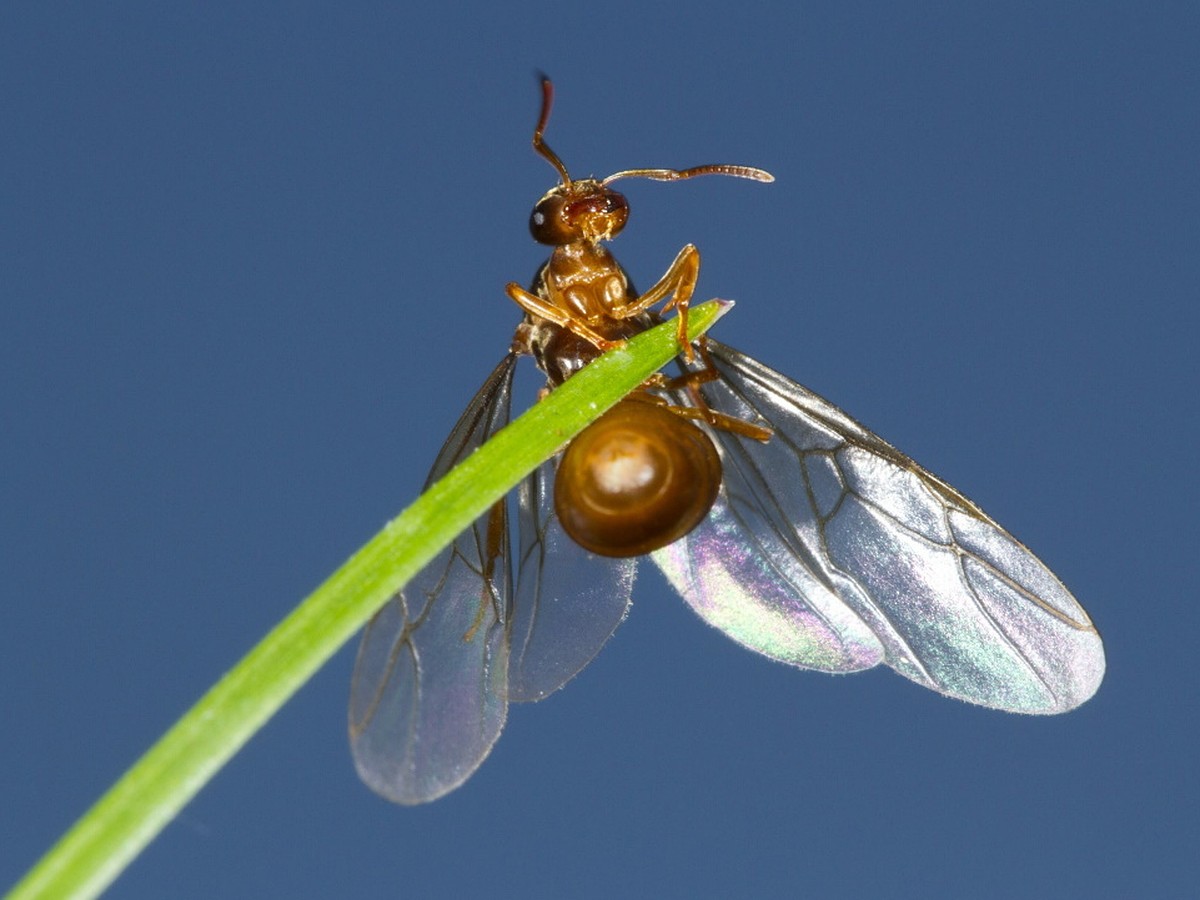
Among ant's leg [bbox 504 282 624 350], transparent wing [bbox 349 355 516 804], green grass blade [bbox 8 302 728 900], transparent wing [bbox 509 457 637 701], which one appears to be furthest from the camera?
transparent wing [bbox 509 457 637 701]

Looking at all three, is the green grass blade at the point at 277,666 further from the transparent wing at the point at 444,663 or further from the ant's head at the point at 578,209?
the ant's head at the point at 578,209

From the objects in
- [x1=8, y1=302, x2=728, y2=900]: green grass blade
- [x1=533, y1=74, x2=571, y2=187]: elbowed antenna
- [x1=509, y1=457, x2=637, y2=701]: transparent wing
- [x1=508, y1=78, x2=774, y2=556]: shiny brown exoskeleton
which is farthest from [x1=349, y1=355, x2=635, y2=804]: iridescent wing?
[x1=8, y1=302, x2=728, y2=900]: green grass blade

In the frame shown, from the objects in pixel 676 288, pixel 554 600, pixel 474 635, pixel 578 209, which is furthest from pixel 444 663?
pixel 578 209

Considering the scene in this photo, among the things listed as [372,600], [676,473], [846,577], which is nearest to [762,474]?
[846,577]

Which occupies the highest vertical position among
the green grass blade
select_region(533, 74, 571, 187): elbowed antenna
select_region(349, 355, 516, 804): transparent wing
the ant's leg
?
select_region(533, 74, 571, 187): elbowed antenna

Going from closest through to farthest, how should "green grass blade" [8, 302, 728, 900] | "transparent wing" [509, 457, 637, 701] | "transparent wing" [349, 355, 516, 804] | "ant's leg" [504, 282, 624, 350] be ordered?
"green grass blade" [8, 302, 728, 900] → "transparent wing" [349, 355, 516, 804] → "ant's leg" [504, 282, 624, 350] → "transparent wing" [509, 457, 637, 701]

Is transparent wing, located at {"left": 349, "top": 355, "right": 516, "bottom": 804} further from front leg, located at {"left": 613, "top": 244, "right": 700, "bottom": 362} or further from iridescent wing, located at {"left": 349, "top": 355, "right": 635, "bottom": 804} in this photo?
front leg, located at {"left": 613, "top": 244, "right": 700, "bottom": 362}

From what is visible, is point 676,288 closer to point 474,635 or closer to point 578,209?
point 578,209
